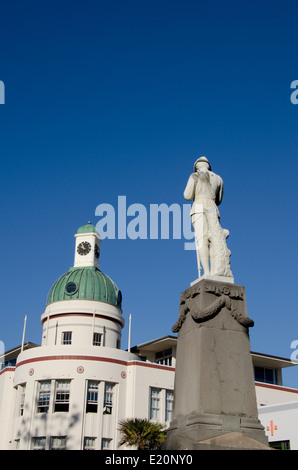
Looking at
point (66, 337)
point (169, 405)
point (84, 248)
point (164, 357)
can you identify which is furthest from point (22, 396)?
point (164, 357)

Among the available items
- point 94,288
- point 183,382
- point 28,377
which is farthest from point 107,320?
point 183,382

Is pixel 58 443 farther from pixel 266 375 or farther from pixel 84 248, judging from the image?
pixel 266 375

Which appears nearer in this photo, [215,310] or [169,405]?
[215,310]

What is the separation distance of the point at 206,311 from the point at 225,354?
99cm

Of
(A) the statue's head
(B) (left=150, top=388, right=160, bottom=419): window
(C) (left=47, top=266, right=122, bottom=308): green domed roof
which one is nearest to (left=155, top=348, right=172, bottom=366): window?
(C) (left=47, top=266, right=122, bottom=308): green domed roof

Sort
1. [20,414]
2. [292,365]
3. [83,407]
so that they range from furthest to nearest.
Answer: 1. [292,365]
2. [20,414]
3. [83,407]

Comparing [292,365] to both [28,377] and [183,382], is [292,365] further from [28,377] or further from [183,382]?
[183,382]

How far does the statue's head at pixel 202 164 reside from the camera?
13.8 meters

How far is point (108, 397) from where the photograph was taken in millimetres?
39844

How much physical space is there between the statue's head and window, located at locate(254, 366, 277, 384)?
44834 millimetres

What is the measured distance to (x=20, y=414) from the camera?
40.6 metres

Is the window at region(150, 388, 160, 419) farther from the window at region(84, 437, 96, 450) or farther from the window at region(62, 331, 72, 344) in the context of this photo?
the window at region(62, 331, 72, 344)

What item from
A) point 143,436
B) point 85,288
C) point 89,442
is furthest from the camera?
point 85,288

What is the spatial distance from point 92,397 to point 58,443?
3.88 metres
